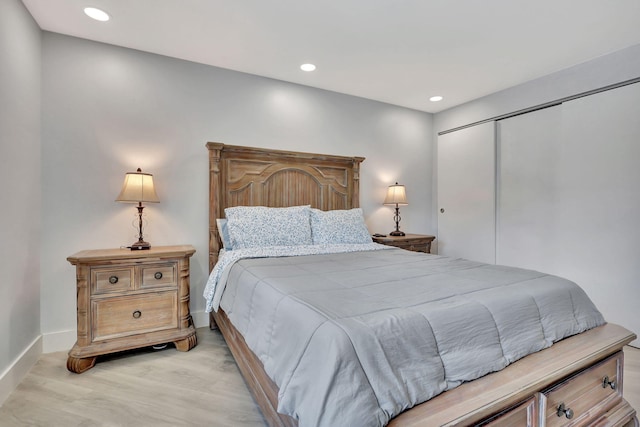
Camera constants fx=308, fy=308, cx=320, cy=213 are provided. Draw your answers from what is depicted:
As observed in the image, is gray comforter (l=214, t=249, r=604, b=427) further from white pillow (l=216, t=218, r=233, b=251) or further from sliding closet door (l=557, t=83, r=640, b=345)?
sliding closet door (l=557, t=83, r=640, b=345)

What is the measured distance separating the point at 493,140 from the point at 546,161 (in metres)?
0.64

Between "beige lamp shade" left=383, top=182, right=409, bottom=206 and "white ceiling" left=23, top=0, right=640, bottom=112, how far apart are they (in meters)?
1.29

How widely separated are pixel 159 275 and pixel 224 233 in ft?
2.11

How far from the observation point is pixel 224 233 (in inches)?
111

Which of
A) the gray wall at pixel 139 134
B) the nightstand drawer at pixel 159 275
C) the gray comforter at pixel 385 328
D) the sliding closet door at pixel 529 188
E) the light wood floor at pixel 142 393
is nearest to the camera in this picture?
the gray comforter at pixel 385 328

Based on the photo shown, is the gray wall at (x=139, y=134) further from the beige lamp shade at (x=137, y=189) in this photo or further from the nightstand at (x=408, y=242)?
the nightstand at (x=408, y=242)

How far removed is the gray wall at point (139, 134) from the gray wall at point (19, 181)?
0.39ft

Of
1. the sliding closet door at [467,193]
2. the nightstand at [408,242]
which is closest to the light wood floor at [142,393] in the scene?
the sliding closet door at [467,193]

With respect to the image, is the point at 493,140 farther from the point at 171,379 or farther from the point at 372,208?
the point at 171,379

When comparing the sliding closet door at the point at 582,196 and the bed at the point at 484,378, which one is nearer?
the bed at the point at 484,378

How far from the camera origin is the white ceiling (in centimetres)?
214

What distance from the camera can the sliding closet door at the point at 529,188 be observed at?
320 centimetres

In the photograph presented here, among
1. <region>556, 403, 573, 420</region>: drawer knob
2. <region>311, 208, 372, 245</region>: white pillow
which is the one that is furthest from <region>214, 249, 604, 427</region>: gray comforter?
<region>311, 208, 372, 245</region>: white pillow

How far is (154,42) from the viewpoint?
2.61 metres
